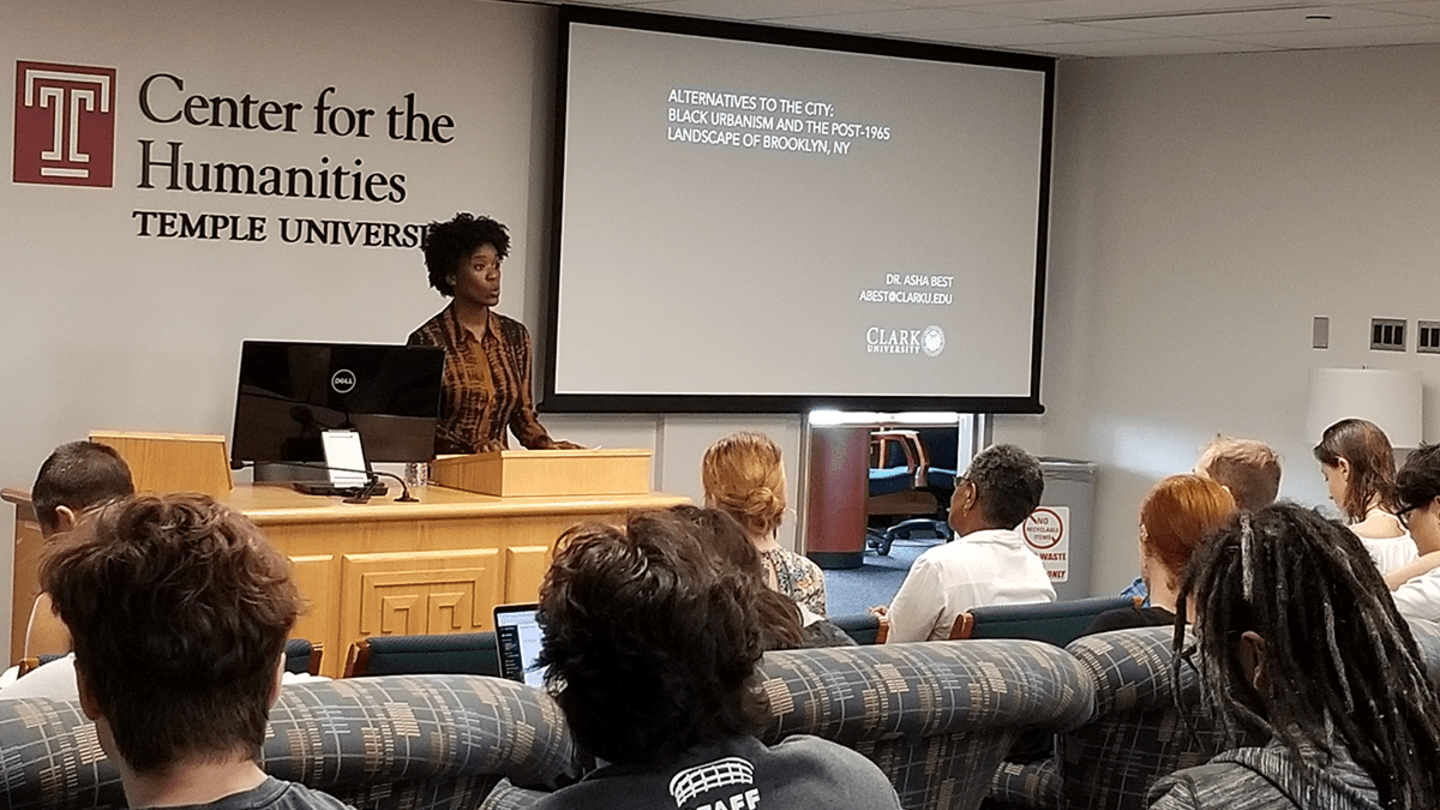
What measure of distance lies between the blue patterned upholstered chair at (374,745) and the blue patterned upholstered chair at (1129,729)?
104cm

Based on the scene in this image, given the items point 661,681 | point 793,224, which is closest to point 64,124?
point 793,224

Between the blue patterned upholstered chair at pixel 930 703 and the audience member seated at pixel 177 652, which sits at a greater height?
the audience member seated at pixel 177 652

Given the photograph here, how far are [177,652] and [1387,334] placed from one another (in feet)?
22.8

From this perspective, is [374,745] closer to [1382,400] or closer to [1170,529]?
[1170,529]

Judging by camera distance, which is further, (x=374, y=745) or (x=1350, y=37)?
(x=1350, y=37)

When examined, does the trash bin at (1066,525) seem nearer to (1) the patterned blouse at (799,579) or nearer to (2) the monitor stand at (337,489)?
(2) the monitor stand at (337,489)

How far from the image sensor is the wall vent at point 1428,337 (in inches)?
292

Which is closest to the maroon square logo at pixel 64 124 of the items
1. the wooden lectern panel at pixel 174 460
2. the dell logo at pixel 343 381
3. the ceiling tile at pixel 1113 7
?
the dell logo at pixel 343 381

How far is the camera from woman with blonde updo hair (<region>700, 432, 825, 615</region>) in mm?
4102

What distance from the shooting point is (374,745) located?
200 centimetres

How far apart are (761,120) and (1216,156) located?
2.16m

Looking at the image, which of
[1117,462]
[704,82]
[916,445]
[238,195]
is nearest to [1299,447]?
[1117,462]

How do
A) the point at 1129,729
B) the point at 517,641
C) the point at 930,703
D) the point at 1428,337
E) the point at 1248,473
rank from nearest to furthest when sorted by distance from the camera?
the point at 930,703, the point at 1129,729, the point at 517,641, the point at 1248,473, the point at 1428,337

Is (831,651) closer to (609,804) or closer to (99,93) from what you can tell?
(609,804)
